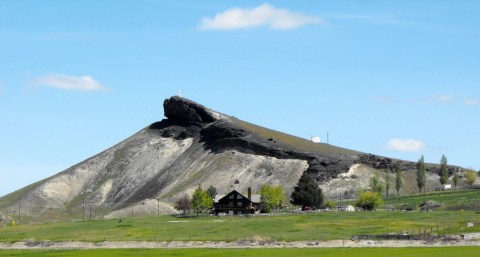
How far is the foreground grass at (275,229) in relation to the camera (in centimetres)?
11944

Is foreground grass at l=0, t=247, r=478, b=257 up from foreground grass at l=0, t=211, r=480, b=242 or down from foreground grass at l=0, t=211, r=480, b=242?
down

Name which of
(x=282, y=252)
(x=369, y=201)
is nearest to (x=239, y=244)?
(x=282, y=252)

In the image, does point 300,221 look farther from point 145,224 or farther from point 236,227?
point 145,224

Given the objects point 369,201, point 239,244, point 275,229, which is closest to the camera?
point 239,244

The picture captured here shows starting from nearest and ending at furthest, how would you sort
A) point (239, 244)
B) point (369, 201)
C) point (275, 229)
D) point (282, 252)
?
point (282, 252) < point (239, 244) < point (275, 229) < point (369, 201)

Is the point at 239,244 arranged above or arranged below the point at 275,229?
below

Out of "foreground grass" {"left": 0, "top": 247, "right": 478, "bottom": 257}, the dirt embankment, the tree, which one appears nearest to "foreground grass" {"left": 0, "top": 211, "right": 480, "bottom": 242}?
the dirt embankment

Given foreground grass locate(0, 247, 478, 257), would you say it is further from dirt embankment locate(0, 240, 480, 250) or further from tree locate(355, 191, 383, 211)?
tree locate(355, 191, 383, 211)

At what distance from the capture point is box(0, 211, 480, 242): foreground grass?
119 metres

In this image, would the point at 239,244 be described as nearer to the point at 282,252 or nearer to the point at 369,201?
the point at 282,252

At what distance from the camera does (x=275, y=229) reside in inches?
5320

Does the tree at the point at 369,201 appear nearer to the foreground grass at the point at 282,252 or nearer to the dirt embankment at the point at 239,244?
the dirt embankment at the point at 239,244

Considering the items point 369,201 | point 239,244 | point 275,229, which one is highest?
point 369,201

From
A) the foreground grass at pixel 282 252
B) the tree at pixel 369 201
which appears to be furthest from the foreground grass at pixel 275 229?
the tree at pixel 369 201
